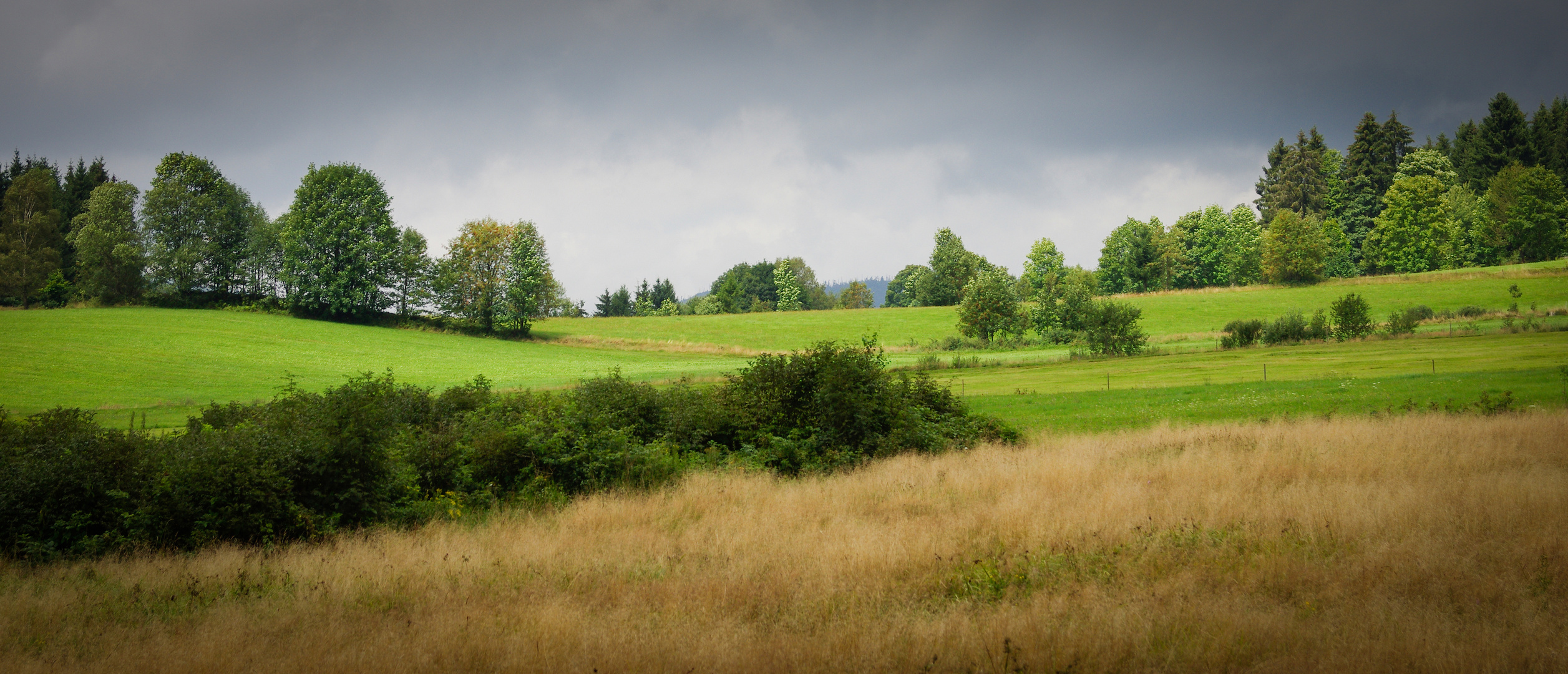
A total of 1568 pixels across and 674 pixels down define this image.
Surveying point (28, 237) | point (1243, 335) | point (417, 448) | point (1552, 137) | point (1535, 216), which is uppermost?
point (1552, 137)

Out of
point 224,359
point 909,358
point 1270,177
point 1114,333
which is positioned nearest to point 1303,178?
point 1270,177

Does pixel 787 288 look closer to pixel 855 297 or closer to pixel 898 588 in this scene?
pixel 855 297

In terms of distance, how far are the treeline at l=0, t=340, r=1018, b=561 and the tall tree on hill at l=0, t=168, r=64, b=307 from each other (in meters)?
76.6

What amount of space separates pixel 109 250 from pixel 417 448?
76.5m

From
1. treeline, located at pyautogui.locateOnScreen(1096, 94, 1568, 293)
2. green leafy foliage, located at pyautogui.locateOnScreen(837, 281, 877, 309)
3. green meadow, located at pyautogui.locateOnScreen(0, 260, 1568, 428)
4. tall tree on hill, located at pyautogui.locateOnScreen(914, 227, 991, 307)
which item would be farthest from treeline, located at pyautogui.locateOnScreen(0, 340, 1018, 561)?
green leafy foliage, located at pyautogui.locateOnScreen(837, 281, 877, 309)

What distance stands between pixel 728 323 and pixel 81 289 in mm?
60958

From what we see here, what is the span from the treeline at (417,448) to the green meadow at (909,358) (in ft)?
9.97

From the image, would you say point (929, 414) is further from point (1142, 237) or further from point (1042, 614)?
point (1142, 237)

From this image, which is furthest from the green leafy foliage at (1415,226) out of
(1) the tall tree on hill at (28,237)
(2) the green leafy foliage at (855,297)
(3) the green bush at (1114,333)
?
(1) the tall tree on hill at (28,237)

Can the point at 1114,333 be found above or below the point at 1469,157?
below

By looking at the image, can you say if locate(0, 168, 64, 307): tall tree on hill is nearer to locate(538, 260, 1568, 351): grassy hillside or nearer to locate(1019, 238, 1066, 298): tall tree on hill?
locate(538, 260, 1568, 351): grassy hillside

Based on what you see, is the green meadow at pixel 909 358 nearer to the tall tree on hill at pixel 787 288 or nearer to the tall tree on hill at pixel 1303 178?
the tall tree on hill at pixel 1303 178

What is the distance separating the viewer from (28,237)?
71.6 m

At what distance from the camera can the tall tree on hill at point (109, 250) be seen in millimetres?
66688
